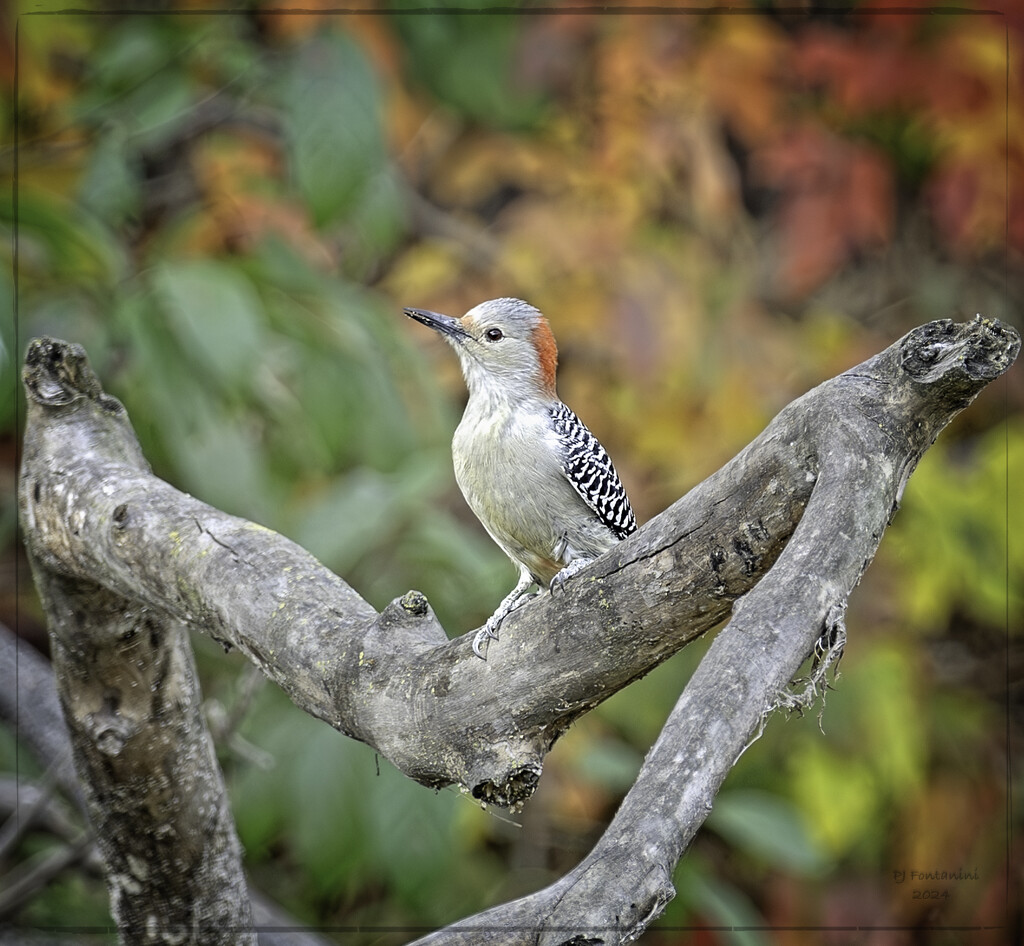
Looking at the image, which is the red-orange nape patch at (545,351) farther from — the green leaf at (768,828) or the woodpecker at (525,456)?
the green leaf at (768,828)

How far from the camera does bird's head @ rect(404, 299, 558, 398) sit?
8.11 ft

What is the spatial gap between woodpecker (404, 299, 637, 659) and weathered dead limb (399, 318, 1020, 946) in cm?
94

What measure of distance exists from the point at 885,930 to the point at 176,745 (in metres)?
3.83

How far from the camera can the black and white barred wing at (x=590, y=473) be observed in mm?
2379

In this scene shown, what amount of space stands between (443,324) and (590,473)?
467 mm

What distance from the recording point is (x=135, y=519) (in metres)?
2.15

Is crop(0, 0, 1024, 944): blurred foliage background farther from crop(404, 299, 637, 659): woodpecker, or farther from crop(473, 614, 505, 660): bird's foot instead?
crop(473, 614, 505, 660): bird's foot

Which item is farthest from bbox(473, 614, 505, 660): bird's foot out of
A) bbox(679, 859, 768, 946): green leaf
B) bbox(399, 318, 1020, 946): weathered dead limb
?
bbox(679, 859, 768, 946): green leaf

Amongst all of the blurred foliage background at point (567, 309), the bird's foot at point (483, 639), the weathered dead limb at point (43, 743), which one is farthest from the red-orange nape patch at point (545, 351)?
the weathered dead limb at point (43, 743)

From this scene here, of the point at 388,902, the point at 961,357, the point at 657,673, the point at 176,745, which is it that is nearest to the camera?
the point at 961,357

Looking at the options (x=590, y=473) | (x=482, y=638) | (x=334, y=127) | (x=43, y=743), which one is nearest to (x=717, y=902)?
(x=590, y=473)

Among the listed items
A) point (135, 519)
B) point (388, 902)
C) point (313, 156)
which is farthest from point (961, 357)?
point (388, 902)

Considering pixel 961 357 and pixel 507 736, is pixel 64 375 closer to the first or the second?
pixel 507 736

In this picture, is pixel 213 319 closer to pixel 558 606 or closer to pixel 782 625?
pixel 558 606
